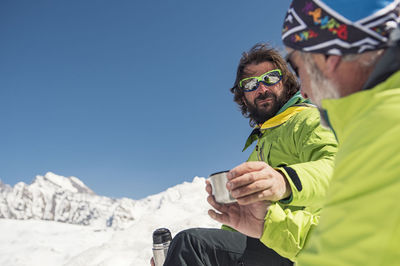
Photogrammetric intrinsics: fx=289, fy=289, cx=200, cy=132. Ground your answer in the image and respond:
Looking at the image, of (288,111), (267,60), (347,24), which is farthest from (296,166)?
(267,60)

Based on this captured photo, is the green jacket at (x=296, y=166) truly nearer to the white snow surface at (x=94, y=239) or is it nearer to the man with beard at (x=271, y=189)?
the man with beard at (x=271, y=189)

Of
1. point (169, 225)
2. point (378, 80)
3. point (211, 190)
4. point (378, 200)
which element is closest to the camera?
point (378, 200)

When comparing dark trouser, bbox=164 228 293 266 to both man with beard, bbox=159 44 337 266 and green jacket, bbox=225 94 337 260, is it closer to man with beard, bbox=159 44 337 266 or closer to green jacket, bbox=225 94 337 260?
man with beard, bbox=159 44 337 266

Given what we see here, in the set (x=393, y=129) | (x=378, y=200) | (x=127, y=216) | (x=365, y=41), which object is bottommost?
(x=127, y=216)

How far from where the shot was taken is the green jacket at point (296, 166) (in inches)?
65.8

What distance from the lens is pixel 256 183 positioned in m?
1.46

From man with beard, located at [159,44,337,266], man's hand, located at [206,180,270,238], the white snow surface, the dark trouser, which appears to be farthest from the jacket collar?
the white snow surface

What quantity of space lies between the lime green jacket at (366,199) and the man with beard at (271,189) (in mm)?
Answer: 710

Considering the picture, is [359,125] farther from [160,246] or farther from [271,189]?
[160,246]

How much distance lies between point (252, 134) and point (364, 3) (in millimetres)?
2497

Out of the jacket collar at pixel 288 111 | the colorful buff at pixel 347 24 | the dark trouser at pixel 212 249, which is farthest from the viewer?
the jacket collar at pixel 288 111

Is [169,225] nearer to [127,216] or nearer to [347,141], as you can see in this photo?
[347,141]

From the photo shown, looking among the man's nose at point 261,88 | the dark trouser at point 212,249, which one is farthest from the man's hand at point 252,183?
the man's nose at point 261,88

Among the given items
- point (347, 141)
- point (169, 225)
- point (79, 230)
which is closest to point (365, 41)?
point (347, 141)
